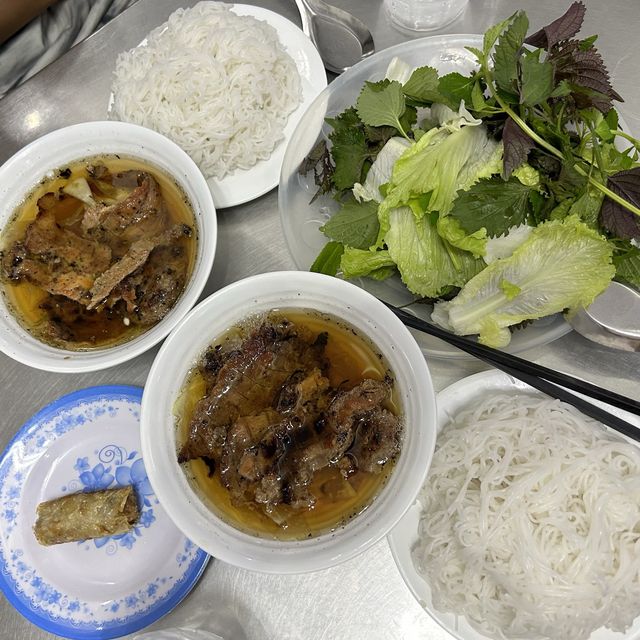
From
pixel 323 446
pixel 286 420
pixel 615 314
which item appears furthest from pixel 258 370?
pixel 615 314

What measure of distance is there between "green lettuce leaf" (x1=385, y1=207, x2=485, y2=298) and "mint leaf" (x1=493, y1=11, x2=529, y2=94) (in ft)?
1.35

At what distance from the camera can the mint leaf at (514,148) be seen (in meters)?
1.40

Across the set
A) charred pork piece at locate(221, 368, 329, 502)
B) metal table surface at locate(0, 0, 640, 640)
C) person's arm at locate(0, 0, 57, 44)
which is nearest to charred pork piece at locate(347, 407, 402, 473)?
charred pork piece at locate(221, 368, 329, 502)

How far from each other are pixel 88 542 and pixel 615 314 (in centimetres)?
178

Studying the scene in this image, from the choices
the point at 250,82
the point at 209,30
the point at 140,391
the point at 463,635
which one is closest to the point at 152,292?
the point at 140,391

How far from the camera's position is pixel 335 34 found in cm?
206

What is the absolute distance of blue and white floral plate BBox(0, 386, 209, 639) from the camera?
164 centimetres

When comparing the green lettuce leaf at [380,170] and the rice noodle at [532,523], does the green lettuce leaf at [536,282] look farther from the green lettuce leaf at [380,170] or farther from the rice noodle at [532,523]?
the green lettuce leaf at [380,170]

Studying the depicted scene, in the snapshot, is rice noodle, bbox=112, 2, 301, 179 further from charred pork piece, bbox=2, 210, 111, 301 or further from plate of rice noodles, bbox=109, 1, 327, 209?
charred pork piece, bbox=2, 210, 111, 301

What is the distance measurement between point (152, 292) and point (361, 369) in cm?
65

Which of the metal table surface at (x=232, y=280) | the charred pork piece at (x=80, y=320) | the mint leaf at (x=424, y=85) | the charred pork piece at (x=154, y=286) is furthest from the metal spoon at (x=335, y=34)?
the charred pork piece at (x=80, y=320)

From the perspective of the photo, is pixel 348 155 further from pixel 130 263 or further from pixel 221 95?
pixel 130 263

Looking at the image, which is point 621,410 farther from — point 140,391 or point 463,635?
point 140,391

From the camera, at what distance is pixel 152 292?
1.57 meters
